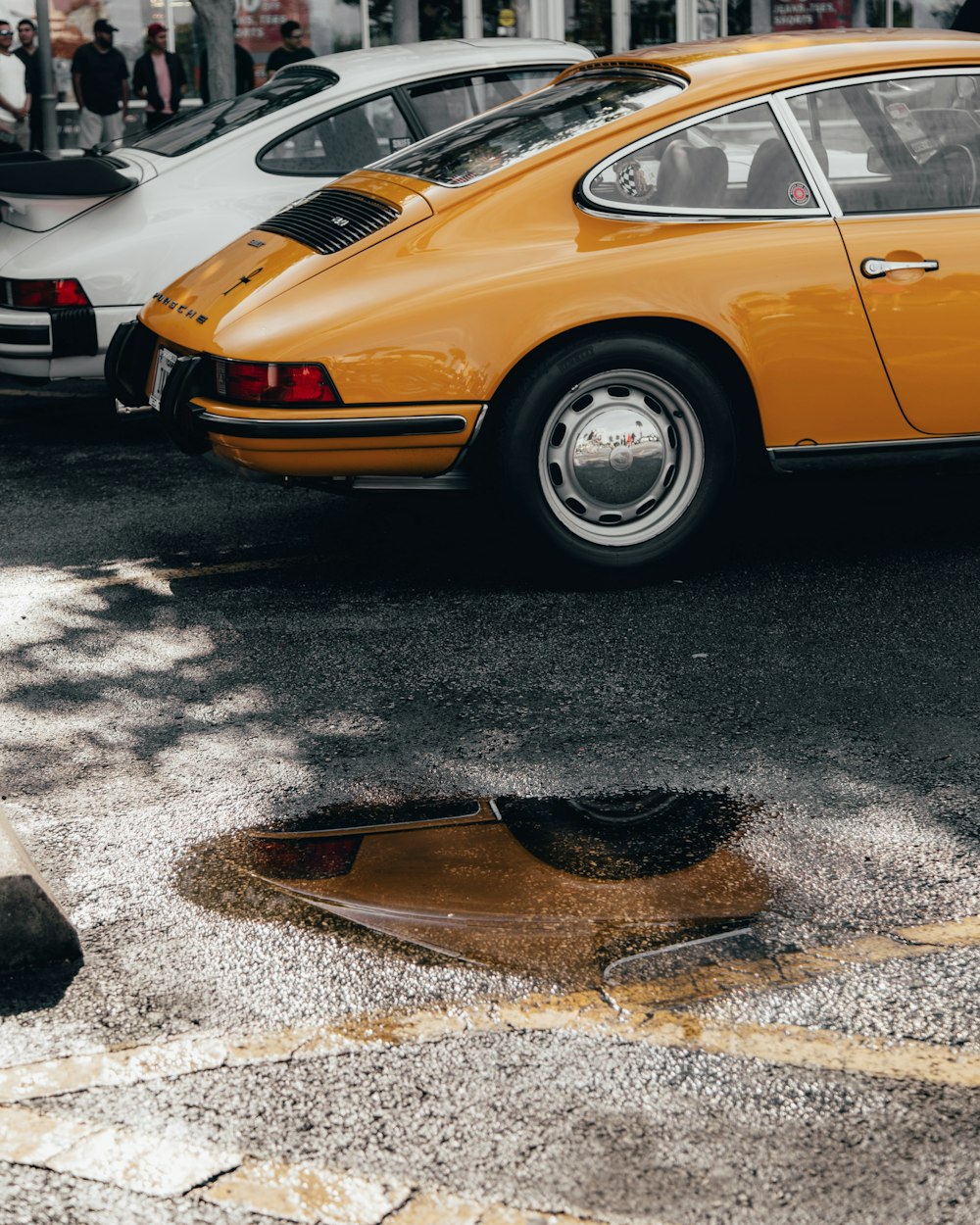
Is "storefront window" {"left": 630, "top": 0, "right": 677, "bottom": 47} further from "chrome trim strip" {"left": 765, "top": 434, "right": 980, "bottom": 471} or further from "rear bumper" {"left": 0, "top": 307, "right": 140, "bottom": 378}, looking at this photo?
"chrome trim strip" {"left": 765, "top": 434, "right": 980, "bottom": 471}

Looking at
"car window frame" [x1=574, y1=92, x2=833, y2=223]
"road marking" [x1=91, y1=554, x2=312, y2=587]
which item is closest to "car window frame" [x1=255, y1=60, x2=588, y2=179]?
"car window frame" [x1=574, y1=92, x2=833, y2=223]

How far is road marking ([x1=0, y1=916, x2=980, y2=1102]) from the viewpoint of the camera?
2.89 meters

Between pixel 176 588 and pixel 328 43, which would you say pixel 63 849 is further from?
pixel 328 43

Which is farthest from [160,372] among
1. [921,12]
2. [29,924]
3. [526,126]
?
[921,12]

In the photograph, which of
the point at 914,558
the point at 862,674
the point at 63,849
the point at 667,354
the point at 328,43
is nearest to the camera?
the point at 63,849

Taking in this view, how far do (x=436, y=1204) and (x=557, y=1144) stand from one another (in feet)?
0.77

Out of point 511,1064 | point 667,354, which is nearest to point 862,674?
point 667,354

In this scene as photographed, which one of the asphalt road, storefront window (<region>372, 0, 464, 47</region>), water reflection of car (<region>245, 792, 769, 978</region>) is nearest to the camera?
the asphalt road

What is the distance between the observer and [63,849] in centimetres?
375

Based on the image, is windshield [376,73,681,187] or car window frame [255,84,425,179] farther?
car window frame [255,84,425,179]

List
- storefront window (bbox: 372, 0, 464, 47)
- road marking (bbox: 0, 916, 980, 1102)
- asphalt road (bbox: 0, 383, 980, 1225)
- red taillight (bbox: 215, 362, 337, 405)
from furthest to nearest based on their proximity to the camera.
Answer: storefront window (bbox: 372, 0, 464, 47), red taillight (bbox: 215, 362, 337, 405), road marking (bbox: 0, 916, 980, 1102), asphalt road (bbox: 0, 383, 980, 1225)

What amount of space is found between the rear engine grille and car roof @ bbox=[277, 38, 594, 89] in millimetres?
2183

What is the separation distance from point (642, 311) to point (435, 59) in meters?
3.50

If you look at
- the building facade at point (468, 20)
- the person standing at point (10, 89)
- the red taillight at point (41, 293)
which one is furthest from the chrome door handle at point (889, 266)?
the building facade at point (468, 20)
